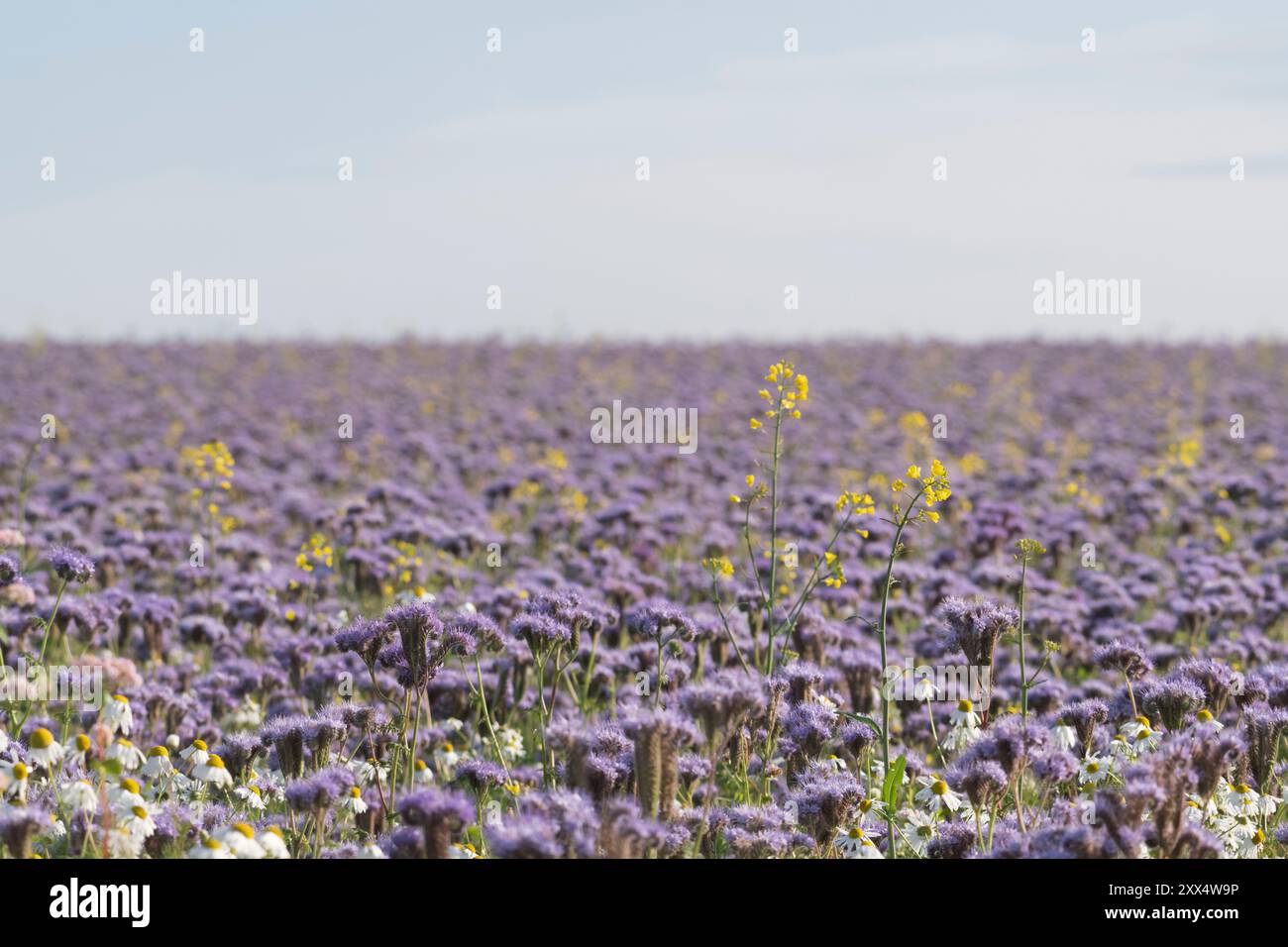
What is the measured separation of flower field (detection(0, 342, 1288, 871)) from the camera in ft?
18.2

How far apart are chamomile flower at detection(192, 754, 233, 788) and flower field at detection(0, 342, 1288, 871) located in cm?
2

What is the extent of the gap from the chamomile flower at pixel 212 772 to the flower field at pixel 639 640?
0.8 inches

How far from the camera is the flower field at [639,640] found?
554 centimetres

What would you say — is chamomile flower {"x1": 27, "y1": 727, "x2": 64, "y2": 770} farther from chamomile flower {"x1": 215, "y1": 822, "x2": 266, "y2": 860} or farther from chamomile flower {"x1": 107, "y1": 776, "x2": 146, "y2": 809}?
chamomile flower {"x1": 215, "y1": 822, "x2": 266, "y2": 860}

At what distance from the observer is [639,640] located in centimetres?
939

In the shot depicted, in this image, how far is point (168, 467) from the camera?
774 inches

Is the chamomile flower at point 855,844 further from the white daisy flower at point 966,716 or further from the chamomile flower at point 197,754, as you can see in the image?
the chamomile flower at point 197,754

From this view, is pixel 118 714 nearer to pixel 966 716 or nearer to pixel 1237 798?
pixel 966 716

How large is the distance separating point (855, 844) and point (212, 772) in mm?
2957

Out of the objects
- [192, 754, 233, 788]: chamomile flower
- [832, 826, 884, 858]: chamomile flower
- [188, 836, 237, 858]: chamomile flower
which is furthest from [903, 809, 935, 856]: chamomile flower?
[192, 754, 233, 788]: chamomile flower

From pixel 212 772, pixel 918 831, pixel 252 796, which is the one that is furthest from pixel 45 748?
pixel 918 831
